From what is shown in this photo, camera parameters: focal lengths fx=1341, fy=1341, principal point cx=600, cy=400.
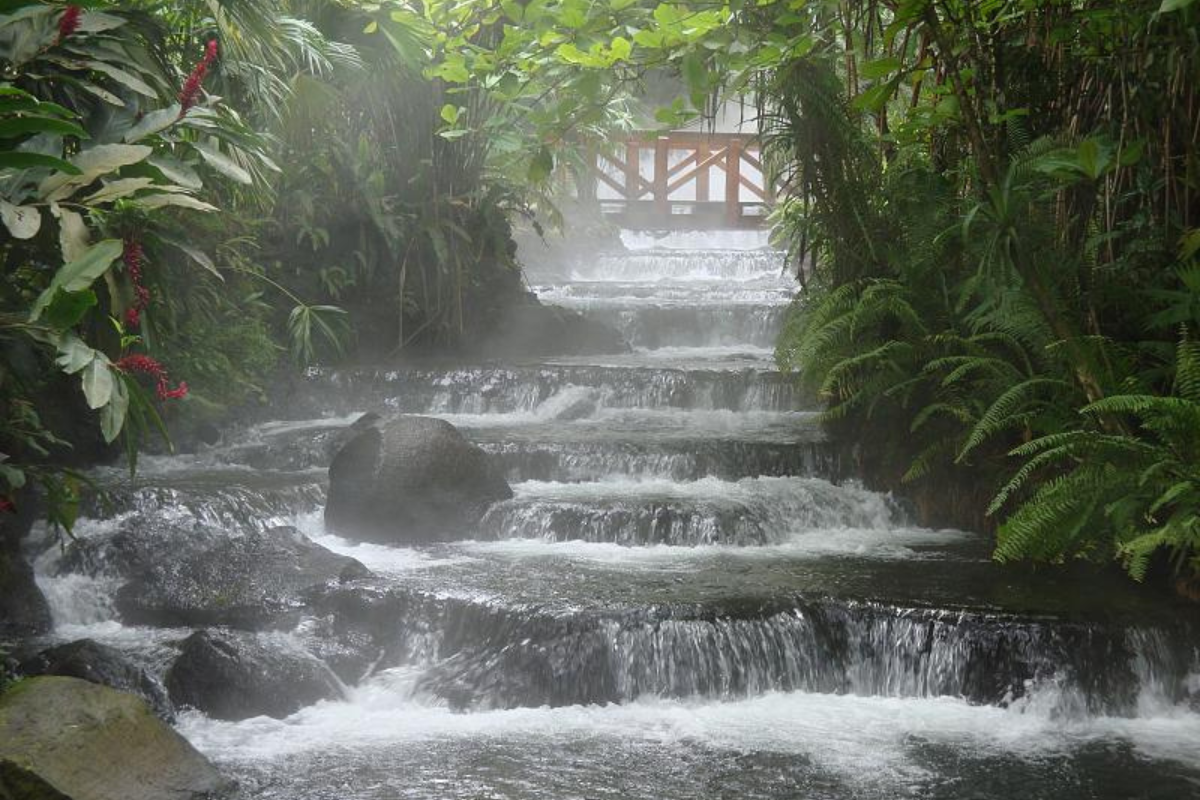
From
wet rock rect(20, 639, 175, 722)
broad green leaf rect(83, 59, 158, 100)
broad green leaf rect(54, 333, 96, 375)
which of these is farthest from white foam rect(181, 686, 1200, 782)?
broad green leaf rect(83, 59, 158, 100)

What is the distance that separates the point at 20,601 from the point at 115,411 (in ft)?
10.1

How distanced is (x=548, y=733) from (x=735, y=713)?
785 millimetres

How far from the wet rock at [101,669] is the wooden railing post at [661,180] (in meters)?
18.6

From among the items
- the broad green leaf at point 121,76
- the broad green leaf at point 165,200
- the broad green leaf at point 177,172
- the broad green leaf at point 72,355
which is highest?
the broad green leaf at point 121,76

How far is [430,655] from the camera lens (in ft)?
19.6

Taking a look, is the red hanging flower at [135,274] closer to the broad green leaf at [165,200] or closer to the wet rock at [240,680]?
the broad green leaf at [165,200]

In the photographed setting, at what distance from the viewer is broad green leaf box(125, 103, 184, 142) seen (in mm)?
3859

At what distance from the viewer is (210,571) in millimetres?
6520

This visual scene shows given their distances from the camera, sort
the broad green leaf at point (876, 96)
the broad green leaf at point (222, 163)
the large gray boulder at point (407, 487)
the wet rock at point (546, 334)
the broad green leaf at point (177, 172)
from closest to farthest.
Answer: the broad green leaf at point (177, 172) → the broad green leaf at point (222, 163) → the broad green leaf at point (876, 96) → the large gray boulder at point (407, 487) → the wet rock at point (546, 334)

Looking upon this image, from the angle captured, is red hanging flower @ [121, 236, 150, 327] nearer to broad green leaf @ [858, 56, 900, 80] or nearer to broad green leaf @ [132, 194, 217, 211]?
broad green leaf @ [132, 194, 217, 211]

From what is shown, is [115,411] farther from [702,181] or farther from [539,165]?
[702,181]

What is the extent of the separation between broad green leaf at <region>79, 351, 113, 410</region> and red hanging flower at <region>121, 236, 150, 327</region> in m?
0.54

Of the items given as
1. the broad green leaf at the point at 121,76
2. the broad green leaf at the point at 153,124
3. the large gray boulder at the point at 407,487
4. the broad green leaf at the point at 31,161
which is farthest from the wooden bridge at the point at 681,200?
the broad green leaf at the point at 31,161

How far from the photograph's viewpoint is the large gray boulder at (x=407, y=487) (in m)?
7.47
